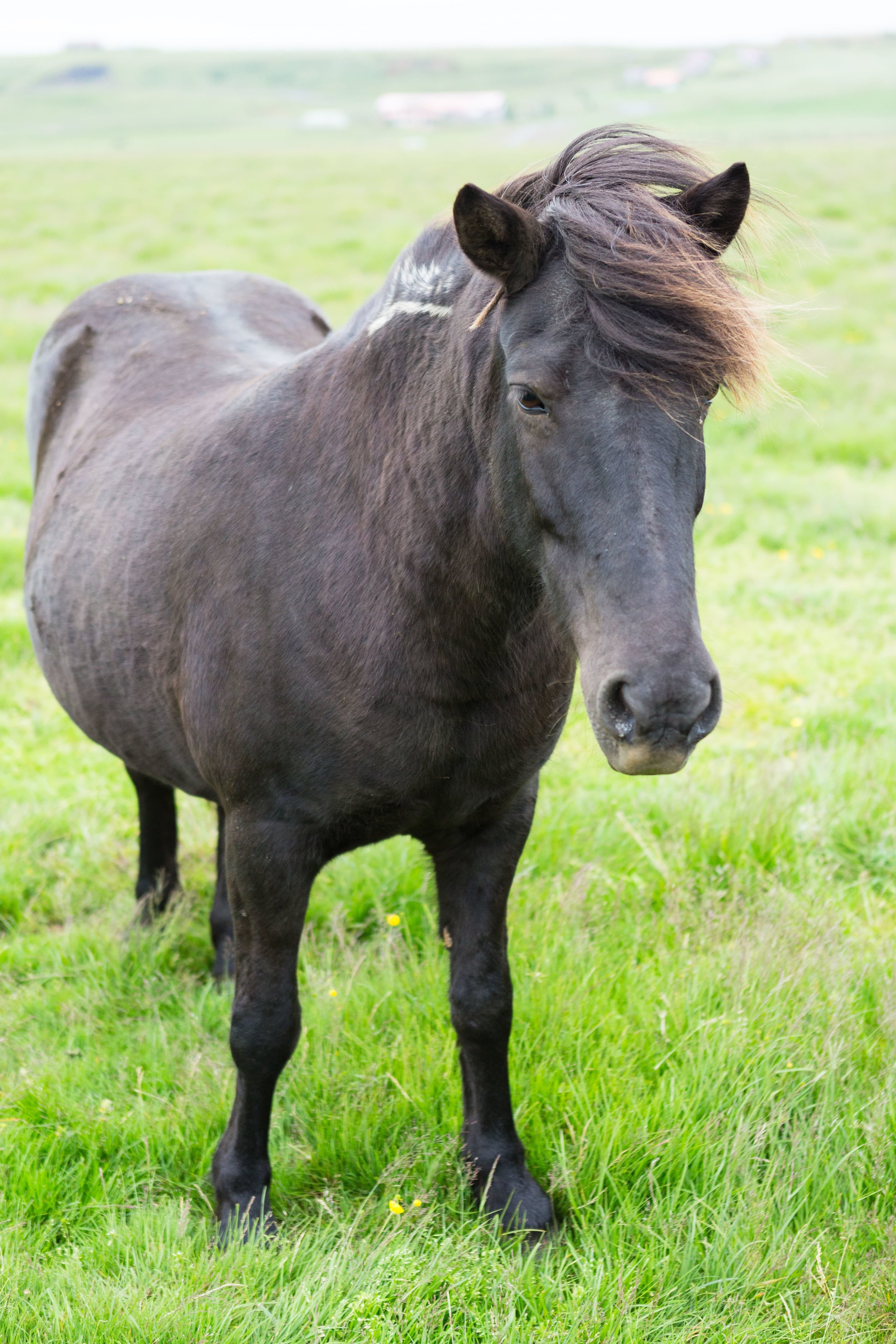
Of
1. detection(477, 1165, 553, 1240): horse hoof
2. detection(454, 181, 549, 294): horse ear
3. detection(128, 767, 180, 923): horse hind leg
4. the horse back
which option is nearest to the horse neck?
detection(454, 181, 549, 294): horse ear

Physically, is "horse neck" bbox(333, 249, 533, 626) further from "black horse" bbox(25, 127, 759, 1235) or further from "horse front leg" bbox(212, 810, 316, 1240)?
"horse front leg" bbox(212, 810, 316, 1240)

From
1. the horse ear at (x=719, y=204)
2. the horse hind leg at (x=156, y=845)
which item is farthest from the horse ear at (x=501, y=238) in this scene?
the horse hind leg at (x=156, y=845)

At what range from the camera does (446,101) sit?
370 ft

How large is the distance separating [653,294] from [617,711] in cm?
72

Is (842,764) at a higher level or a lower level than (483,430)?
lower

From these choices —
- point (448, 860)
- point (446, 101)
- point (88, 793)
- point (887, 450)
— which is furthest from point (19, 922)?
point (446, 101)

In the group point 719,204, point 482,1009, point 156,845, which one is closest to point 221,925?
point 156,845

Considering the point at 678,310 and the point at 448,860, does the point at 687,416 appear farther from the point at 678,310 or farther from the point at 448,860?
the point at 448,860

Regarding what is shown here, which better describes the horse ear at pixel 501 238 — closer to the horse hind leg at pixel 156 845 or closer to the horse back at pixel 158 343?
the horse back at pixel 158 343

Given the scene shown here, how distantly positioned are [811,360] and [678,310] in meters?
10.2

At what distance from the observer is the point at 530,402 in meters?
1.97

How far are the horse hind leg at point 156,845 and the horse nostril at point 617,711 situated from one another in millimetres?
2507

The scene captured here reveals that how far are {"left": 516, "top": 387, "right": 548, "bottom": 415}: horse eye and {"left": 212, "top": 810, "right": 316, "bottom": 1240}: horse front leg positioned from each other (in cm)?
118

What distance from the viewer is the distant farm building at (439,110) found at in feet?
340
